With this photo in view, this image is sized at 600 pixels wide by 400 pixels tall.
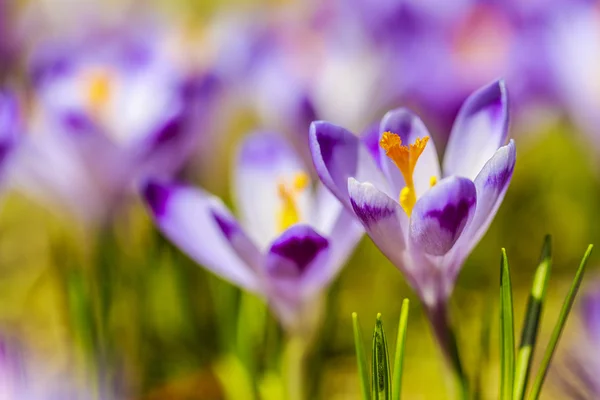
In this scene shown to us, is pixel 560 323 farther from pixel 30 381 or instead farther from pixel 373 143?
pixel 30 381

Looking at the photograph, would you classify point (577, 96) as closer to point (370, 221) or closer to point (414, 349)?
point (414, 349)

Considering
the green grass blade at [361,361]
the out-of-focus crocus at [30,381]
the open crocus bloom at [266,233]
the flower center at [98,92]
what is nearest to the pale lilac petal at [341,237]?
the open crocus bloom at [266,233]

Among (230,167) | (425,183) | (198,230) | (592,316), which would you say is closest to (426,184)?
(425,183)

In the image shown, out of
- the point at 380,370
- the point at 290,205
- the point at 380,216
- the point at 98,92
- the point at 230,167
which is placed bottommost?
the point at 380,370

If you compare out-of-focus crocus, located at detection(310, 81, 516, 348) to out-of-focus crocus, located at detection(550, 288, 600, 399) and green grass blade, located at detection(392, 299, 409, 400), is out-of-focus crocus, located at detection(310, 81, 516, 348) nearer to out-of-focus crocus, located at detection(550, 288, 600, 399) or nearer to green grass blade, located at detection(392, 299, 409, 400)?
green grass blade, located at detection(392, 299, 409, 400)

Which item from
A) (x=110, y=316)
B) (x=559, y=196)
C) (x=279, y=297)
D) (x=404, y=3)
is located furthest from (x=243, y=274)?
(x=559, y=196)

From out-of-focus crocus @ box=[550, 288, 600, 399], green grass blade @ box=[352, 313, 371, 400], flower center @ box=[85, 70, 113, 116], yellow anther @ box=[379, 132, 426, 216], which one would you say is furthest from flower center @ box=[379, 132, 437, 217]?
flower center @ box=[85, 70, 113, 116]

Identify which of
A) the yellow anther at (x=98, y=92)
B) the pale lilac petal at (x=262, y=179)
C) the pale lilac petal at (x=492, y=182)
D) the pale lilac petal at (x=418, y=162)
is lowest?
the pale lilac petal at (x=492, y=182)

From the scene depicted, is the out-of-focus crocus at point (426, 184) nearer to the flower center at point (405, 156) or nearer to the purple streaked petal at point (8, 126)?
the flower center at point (405, 156)
